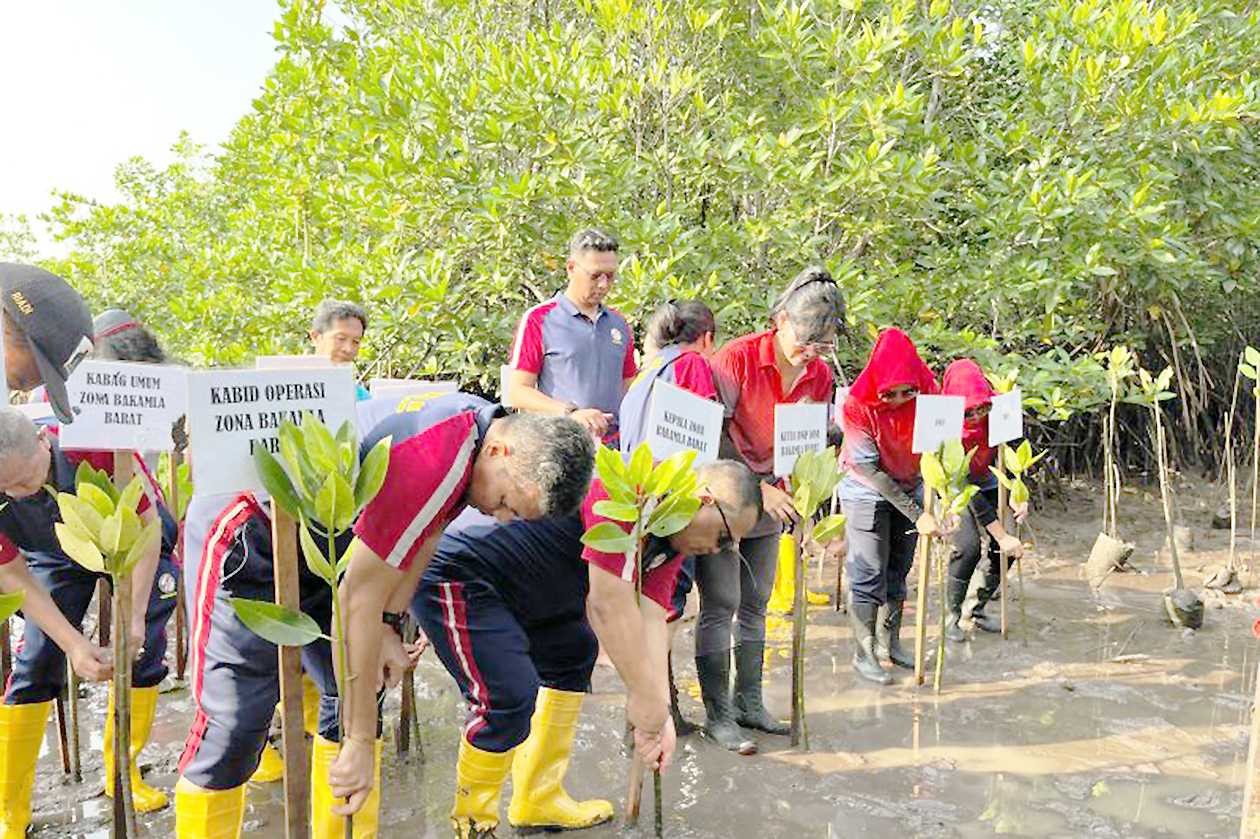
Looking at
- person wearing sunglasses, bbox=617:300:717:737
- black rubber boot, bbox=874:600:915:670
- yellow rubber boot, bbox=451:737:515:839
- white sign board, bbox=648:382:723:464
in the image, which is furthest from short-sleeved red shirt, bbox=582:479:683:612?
black rubber boot, bbox=874:600:915:670

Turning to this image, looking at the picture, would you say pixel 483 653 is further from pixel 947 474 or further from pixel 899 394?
pixel 899 394

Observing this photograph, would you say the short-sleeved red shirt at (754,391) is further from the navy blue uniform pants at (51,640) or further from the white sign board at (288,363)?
the navy blue uniform pants at (51,640)

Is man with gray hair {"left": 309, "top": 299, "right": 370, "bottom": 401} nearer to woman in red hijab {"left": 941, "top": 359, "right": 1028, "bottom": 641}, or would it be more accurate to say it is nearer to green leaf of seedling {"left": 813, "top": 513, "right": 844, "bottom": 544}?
green leaf of seedling {"left": 813, "top": 513, "right": 844, "bottom": 544}

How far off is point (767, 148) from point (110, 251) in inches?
324

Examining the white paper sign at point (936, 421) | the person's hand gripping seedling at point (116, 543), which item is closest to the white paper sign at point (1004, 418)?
the white paper sign at point (936, 421)

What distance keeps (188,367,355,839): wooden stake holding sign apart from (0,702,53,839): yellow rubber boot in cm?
137

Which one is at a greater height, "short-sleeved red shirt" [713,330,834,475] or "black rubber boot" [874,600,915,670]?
"short-sleeved red shirt" [713,330,834,475]

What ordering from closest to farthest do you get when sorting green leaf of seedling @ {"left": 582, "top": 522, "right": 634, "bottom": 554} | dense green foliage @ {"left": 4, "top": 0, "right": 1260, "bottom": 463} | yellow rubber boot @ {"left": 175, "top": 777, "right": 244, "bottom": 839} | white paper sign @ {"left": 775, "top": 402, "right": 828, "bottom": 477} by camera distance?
yellow rubber boot @ {"left": 175, "top": 777, "right": 244, "bottom": 839} < green leaf of seedling @ {"left": 582, "top": 522, "right": 634, "bottom": 554} < white paper sign @ {"left": 775, "top": 402, "right": 828, "bottom": 477} < dense green foliage @ {"left": 4, "top": 0, "right": 1260, "bottom": 463}

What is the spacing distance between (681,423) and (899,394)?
1.66 m

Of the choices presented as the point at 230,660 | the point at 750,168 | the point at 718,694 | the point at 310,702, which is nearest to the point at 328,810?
the point at 230,660

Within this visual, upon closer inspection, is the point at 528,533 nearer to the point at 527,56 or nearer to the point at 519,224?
the point at 519,224

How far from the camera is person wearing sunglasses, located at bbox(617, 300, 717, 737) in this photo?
329 cm

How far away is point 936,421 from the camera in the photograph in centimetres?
405

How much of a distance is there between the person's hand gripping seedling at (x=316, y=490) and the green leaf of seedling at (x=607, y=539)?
2.08 feet
